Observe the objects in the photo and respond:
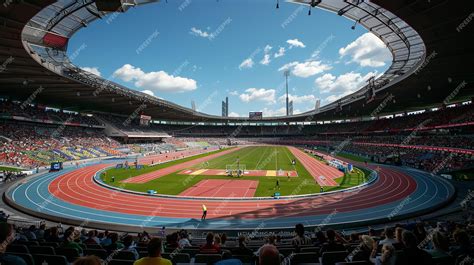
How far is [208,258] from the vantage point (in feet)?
17.2

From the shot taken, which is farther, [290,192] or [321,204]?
[290,192]

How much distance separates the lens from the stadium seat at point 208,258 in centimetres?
516

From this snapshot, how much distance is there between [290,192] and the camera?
74.0 ft

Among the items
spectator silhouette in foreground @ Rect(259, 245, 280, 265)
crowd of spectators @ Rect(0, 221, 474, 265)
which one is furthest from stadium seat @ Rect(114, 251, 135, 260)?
spectator silhouette in foreground @ Rect(259, 245, 280, 265)

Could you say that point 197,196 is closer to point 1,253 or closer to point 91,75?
point 1,253

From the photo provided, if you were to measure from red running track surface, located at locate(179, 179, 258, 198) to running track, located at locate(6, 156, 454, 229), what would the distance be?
1.66 m

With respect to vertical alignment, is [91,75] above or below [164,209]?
above

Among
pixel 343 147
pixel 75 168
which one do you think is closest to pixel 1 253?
pixel 75 168

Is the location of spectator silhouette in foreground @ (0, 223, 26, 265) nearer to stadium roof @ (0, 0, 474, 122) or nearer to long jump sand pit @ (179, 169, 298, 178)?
stadium roof @ (0, 0, 474, 122)

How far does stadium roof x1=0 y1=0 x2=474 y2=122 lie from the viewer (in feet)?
48.8

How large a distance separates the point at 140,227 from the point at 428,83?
126ft

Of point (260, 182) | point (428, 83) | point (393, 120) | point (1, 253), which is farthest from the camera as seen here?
point (393, 120)

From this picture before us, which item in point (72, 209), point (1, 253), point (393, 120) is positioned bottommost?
point (72, 209)

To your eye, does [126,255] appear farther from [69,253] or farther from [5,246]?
[5,246]
